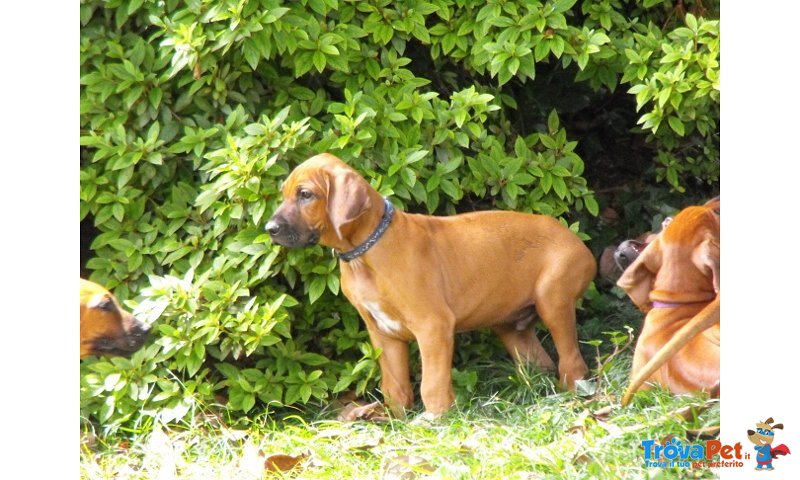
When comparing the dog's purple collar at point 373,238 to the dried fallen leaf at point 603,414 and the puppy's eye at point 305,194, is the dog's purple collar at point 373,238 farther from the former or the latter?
the dried fallen leaf at point 603,414

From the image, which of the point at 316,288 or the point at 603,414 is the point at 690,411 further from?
the point at 316,288

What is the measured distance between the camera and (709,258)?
4.96 metres

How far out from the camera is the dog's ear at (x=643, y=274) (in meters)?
5.25

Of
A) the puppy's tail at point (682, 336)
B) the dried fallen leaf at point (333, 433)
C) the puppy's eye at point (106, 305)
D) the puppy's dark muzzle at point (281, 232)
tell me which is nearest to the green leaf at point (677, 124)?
the puppy's tail at point (682, 336)

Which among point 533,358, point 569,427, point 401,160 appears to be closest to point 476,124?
point 401,160

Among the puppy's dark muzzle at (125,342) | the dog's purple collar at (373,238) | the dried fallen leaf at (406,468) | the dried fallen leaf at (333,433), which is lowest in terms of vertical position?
the dried fallen leaf at (333,433)

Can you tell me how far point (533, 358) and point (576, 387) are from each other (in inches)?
19.5

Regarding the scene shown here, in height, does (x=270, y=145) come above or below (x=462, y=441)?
above

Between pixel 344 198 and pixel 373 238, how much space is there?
28 centimetres

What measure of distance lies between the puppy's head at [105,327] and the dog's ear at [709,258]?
8.17 ft

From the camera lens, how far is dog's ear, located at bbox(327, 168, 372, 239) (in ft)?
16.8
